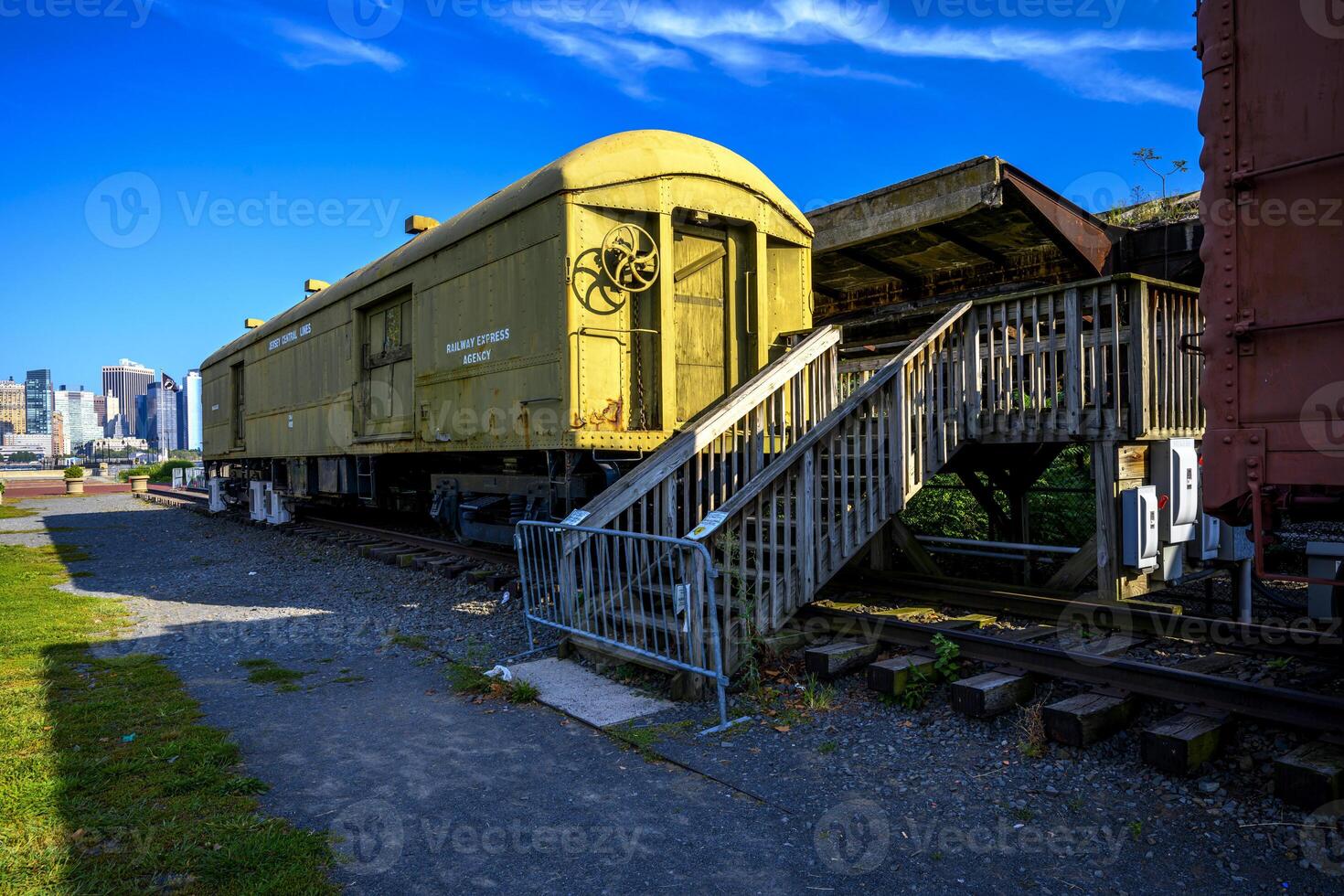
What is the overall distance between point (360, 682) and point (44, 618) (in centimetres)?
408

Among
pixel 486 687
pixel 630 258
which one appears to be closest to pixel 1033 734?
pixel 486 687

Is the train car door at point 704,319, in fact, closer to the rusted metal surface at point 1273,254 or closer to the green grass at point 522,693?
the green grass at point 522,693

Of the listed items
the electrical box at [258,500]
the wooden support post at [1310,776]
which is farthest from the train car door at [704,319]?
the electrical box at [258,500]

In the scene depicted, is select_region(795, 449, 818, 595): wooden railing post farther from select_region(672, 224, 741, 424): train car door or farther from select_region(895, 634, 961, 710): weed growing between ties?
select_region(672, 224, 741, 424): train car door

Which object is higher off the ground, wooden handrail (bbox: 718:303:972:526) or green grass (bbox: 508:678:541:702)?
wooden handrail (bbox: 718:303:972:526)

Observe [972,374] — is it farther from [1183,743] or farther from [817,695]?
[1183,743]

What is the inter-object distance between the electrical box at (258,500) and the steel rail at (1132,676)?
48.3 feet

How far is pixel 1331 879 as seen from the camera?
9.41 feet

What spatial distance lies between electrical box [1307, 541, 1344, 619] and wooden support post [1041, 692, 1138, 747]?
1.10m

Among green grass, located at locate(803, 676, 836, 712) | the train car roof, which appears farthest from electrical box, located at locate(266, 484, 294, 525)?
green grass, located at locate(803, 676, 836, 712)

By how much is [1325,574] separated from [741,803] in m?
3.43

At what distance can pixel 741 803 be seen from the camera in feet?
12.0

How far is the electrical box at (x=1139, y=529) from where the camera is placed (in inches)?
223

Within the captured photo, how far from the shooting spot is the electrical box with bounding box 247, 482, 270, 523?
16.9 metres
